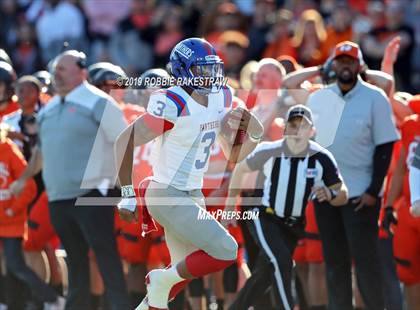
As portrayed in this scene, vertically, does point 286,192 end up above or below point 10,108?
below

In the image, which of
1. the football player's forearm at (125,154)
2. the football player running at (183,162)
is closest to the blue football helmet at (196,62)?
the football player running at (183,162)

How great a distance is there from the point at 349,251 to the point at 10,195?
2.76m

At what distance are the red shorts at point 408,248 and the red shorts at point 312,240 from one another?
2.59 feet

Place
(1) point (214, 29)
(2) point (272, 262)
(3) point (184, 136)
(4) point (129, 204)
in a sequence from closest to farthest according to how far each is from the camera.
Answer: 1. (4) point (129, 204)
2. (3) point (184, 136)
3. (2) point (272, 262)
4. (1) point (214, 29)

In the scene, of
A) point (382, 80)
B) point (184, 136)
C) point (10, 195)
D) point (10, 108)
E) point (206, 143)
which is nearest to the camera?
point (184, 136)

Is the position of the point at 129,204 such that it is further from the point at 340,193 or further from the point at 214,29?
the point at 214,29

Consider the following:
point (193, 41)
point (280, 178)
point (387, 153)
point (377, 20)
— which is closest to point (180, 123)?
point (193, 41)

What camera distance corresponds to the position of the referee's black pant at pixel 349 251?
8172mm

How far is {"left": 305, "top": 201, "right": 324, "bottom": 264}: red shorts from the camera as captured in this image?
29.5 ft

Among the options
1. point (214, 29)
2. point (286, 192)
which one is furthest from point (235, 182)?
point (214, 29)

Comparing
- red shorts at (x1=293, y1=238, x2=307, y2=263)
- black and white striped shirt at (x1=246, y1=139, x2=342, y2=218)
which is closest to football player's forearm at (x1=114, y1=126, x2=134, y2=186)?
black and white striped shirt at (x1=246, y1=139, x2=342, y2=218)

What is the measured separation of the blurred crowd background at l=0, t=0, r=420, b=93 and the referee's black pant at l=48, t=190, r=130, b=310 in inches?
148

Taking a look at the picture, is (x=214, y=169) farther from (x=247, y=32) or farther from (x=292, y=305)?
(x=247, y=32)

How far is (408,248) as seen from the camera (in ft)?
27.2
